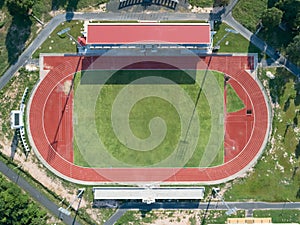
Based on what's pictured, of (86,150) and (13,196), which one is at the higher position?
(86,150)

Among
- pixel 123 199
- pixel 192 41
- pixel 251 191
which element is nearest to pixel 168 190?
pixel 123 199

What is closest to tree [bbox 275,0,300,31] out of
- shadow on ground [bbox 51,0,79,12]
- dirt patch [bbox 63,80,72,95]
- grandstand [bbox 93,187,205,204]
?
grandstand [bbox 93,187,205,204]

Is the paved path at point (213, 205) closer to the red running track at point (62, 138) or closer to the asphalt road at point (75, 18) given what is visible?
the asphalt road at point (75, 18)

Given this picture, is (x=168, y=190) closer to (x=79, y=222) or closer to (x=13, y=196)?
(x=79, y=222)

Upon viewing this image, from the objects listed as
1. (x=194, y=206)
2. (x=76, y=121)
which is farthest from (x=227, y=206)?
(x=76, y=121)

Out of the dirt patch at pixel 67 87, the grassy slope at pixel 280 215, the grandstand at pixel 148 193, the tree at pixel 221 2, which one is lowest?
the grassy slope at pixel 280 215

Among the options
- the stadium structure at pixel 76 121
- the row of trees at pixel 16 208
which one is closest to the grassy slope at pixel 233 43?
the stadium structure at pixel 76 121
